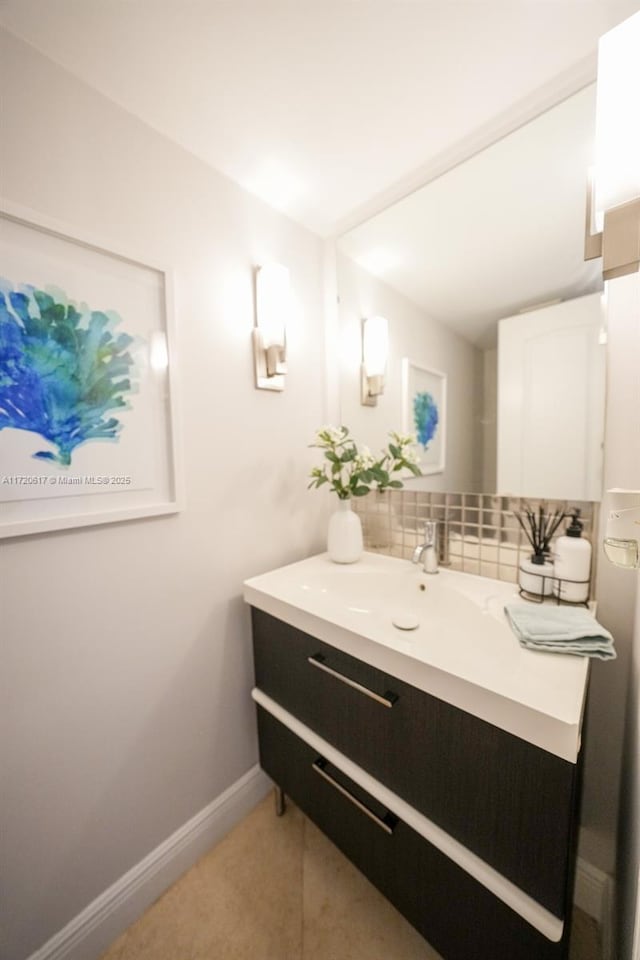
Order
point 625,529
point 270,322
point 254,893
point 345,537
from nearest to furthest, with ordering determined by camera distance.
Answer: point 625,529, point 254,893, point 270,322, point 345,537

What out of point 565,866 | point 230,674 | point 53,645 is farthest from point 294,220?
point 565,866

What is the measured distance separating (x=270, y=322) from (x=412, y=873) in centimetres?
145

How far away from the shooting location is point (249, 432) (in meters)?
1.15

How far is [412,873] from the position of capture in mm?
756

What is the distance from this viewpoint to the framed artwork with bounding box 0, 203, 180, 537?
0.71 metres

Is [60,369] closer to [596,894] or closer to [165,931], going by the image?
[165,931]

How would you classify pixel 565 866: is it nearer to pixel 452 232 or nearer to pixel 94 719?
pixel 94 719

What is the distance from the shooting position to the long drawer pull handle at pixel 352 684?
2.41ft

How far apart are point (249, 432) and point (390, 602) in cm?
71

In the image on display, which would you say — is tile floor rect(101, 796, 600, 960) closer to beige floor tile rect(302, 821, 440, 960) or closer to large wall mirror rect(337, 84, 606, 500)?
beige floor tile rect(302, 821, 440, 960)

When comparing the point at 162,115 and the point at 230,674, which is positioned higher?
the point at 162,115

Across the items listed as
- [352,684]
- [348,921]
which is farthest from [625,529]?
[348,921]

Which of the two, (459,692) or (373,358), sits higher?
(373,358)

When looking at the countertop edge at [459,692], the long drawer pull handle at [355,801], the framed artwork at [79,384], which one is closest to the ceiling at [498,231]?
the framed artwork at [79,384]
